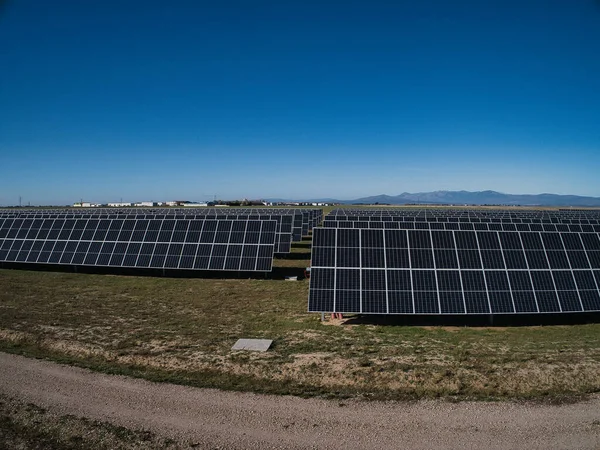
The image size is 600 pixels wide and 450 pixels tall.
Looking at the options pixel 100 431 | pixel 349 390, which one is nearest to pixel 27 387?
pixel 100 431

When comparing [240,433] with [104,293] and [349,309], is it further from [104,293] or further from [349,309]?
[104,293]

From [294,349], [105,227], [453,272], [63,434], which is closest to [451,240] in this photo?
[453,272]

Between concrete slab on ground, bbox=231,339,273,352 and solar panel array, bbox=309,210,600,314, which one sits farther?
solar panel array, bbox=309,210,600,314

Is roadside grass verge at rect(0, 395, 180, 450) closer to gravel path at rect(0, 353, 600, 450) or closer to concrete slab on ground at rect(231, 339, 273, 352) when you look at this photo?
gravel path at rect(0, 353, 600, 450)

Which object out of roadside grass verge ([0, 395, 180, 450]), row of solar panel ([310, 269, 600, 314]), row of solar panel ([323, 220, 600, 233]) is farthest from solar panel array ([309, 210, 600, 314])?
row of solar panel ([323, 220, 600, 233])

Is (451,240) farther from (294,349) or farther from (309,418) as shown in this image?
(309,418)

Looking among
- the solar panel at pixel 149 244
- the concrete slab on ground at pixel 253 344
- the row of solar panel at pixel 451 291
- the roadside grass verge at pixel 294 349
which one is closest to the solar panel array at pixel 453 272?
the row of solar panel at pixel 451 291

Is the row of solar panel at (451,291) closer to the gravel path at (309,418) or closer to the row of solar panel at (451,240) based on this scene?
the row of solar panel at (451,240)
